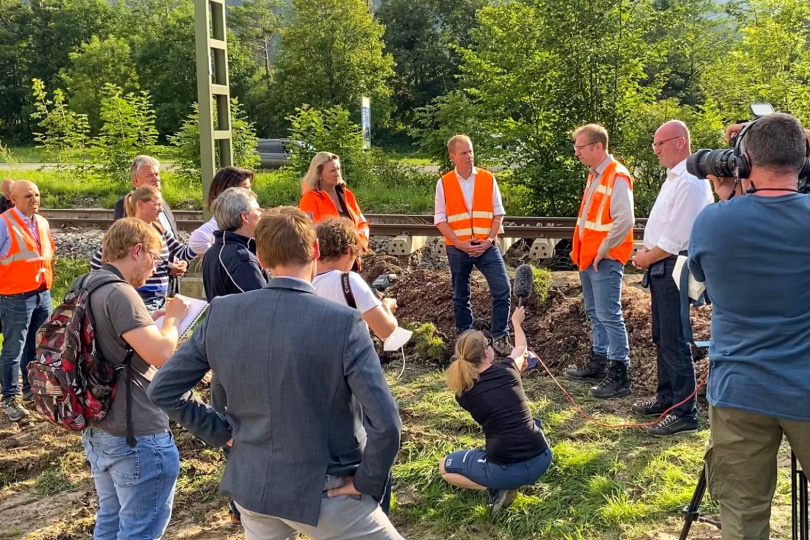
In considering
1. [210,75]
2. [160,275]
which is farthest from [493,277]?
[210,75]

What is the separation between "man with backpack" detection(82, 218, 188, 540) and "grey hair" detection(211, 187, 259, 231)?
0.72 metres

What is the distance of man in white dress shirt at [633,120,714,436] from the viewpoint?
5.20 meters

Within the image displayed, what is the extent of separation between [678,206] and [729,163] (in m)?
2.12

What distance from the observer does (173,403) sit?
255cm

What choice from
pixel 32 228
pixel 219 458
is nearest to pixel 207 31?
pixel 32 228

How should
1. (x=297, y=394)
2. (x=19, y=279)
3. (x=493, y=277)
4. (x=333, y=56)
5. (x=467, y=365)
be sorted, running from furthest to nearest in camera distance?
1. (x=333, y=56)
2. (x=493, y=277)
3. (x=19, y=279)
4. (x=467, y=365)
5. (x=297, y=394)

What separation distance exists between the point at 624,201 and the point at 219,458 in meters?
3.75

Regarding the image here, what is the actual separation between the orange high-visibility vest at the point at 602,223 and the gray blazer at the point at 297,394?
4.14 meters

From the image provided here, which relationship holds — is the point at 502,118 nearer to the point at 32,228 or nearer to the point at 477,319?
the point at 477,319

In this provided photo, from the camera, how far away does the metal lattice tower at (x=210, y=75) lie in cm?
794

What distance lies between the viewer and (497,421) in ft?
14.0

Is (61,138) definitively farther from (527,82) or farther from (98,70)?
(98,70)

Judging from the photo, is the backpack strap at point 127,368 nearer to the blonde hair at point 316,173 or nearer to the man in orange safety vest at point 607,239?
the blonde hair at point 316,173

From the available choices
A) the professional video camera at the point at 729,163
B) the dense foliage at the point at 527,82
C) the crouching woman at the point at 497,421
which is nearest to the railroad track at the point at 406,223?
the dense foliage at the point at 527,82
